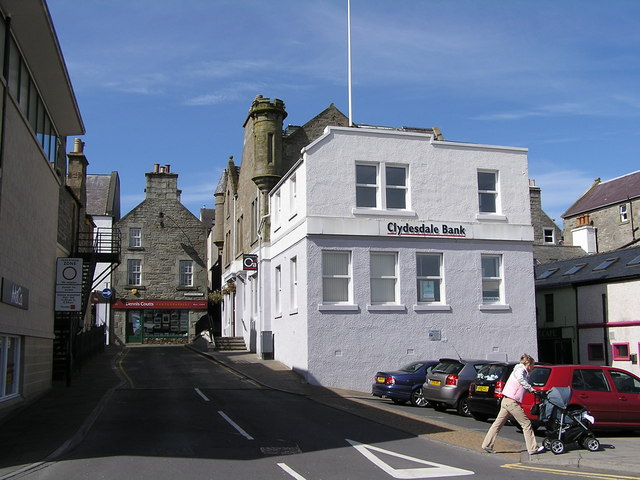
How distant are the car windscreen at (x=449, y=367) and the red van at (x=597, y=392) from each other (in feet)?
11.5

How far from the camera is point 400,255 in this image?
2445 centimetres

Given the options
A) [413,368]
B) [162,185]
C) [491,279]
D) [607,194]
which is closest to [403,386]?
[413,368]

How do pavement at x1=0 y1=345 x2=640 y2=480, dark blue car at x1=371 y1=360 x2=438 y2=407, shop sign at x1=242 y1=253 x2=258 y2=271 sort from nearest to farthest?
1. pavement at x1=0 y1=345 x2=640 y2=480
2. dark blue car at x1=371 y1=360 x2=438 y2=407
3. shop sign at x1=242 y1=253 x2=258 y2=271

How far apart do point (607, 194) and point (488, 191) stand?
102 ft

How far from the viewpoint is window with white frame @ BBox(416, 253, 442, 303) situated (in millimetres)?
24750

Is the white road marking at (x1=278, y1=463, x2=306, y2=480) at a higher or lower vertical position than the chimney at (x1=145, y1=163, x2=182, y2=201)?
lower

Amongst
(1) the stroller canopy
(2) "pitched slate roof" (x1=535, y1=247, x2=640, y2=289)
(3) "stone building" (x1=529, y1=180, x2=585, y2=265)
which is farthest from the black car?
(3) "stone building" (x1=529, y1=180, x2=585, y2=265)

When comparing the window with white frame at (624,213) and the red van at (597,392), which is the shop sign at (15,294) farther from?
the window with white frame at (624,213)

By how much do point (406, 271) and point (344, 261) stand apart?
89.4 inches

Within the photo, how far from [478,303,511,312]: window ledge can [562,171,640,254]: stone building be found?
73.2 ft

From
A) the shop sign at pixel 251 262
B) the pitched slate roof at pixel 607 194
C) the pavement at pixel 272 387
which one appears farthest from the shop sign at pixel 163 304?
the pitched slate roof at pixel 607 194

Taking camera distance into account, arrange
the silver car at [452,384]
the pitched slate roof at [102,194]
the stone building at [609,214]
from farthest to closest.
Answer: the pitched slate roof at [102,194]
the stone building at [609,214]
the silver car at [452,384]

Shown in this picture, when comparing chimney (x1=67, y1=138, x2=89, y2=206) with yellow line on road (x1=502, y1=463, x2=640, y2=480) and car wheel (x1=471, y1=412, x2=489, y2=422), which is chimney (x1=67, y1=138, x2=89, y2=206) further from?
yellow line on road (x1=502, y1=463, x2=640, y2=480)

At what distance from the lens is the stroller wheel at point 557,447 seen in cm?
1185
